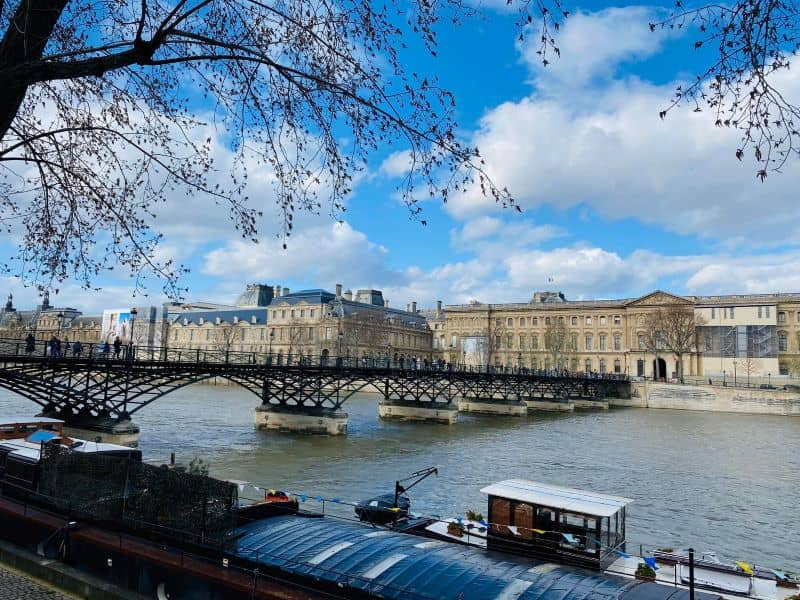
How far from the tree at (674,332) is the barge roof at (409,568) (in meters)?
94.4

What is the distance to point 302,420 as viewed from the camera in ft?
141

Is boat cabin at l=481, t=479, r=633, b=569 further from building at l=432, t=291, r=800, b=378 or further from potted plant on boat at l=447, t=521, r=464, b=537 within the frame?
building at l=432, t=291, r=800, b=378

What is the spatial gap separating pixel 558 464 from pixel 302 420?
18213 mm

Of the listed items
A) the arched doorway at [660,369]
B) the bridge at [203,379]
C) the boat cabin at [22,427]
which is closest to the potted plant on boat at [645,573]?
the boat cabin at [22,427]

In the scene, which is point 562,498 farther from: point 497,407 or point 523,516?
point 497,407

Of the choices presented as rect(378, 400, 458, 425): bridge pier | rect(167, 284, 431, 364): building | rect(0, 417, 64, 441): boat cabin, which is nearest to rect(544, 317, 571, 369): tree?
rect(167, 284, 431, 364): building

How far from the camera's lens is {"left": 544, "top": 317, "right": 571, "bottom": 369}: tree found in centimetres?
11406

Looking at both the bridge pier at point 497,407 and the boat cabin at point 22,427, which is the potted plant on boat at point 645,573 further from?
the bridge pier at point 497,407

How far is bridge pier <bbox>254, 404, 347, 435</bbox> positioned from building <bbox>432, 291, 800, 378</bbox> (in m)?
61.6

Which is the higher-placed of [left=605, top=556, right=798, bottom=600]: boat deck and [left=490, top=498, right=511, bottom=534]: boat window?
[left=490, top=498, right=511, bottom=534]: boat window

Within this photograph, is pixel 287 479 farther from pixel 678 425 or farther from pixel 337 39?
pixel 678 425

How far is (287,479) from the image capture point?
2578 centimetres

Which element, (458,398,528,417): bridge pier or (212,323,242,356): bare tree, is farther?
(212,323,242,356): bare tree

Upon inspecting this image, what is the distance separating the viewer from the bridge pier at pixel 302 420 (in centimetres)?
4238
